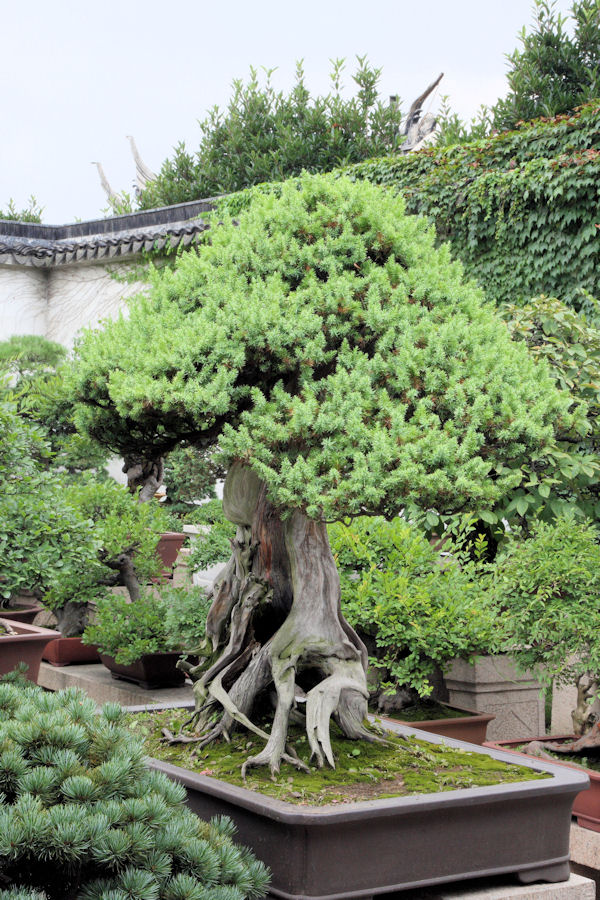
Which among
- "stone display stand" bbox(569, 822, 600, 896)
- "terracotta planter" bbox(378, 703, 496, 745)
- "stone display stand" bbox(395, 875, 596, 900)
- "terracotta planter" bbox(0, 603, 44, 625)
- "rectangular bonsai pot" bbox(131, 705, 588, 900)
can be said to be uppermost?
"terracotta planter" bbox(0, 603, 44, 625)

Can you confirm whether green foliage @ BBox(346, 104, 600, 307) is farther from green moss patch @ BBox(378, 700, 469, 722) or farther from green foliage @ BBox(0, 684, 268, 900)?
green foliage @ BBox(0, 684, 268, 900)

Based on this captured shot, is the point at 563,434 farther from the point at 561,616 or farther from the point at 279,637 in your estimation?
the point at 279,637

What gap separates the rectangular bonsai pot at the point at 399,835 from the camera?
2.00 m

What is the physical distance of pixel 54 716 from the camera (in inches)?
71.3

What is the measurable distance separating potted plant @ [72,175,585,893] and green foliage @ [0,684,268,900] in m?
0.37

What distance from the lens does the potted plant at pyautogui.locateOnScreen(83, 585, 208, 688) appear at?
4.60m

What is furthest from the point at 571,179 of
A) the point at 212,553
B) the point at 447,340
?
the point at 447,340

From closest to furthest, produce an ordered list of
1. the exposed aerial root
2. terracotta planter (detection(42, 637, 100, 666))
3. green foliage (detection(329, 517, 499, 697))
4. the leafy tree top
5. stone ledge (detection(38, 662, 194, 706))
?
the leafy tree top
the exposed aerial root
green foliage (detection(329, 517, 499, 697))
stone ledge (detection(38, 662, 194, 706))
terracotta planter (detection(42, 637, 100, 666))

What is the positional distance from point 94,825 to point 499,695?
10.8ft

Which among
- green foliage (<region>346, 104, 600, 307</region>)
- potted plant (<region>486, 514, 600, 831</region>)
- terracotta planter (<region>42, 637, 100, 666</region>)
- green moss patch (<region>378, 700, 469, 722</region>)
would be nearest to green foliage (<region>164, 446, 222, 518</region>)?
green foliage (<region>346, 104, 600, 307</region>)

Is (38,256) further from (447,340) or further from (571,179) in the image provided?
(447,340)

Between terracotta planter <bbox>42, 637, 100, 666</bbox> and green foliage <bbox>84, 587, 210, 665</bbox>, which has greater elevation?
green foliage <bbox>84, 587, 210, 665</bbox>

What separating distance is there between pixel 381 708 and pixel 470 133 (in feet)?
35.5

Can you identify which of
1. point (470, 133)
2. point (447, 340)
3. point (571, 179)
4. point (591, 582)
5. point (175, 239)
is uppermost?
point (470, 133)
